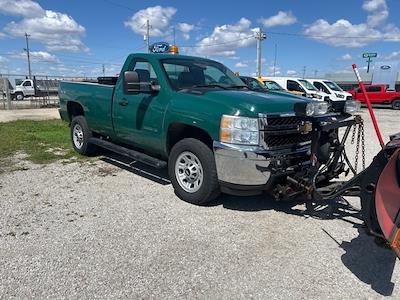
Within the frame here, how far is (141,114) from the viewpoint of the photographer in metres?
5.41

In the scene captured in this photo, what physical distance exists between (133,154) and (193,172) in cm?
139

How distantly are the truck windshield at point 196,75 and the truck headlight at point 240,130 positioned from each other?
128 cm

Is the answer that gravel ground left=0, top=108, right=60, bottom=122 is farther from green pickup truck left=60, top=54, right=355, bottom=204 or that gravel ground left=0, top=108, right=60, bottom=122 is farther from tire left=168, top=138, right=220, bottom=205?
tire left=168, top=138, right=220, bottom=205

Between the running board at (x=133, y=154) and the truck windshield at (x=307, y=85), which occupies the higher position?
the truck windshield at (x=307, y=85)

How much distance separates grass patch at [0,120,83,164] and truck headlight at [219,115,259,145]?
14.6 feet

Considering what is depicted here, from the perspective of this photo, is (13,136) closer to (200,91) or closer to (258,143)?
(200,91)

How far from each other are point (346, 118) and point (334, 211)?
49.5 inches

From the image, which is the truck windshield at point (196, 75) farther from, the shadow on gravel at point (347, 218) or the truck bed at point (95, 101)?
the shadow on gravel at point (347, 218)

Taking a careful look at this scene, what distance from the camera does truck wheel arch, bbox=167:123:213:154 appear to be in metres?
4.71

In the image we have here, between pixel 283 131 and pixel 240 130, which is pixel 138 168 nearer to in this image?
pixel 240 130

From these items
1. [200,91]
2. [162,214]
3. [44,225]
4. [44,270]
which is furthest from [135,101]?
[44,270]

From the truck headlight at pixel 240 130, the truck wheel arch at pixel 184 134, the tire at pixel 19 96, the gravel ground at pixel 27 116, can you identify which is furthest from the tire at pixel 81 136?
the tire at pixel 19 96

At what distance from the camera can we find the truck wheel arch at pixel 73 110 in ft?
24.7

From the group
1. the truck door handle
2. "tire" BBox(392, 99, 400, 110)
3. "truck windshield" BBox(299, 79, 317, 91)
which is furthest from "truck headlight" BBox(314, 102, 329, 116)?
"tire" BBox(392, 99, 400, 110)
